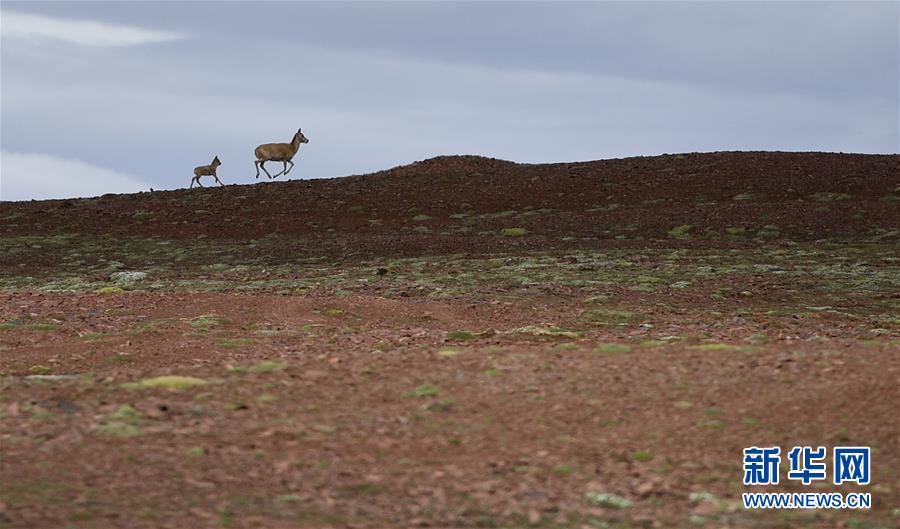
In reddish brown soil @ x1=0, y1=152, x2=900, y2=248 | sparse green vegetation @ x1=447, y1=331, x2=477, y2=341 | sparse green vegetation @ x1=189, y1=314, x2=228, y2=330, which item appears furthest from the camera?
reddish brown soil @ x1=0, y1=152, x2=900, y2=248

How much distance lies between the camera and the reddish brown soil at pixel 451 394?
33.3 feet

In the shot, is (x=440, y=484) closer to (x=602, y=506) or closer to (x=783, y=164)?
(x=602, y=506)

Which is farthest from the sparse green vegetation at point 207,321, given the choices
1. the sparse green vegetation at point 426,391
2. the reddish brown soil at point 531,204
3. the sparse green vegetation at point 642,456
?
the reddish brown soil at point 531,204

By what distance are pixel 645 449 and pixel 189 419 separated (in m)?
4.37

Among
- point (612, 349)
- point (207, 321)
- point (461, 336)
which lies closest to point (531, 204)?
point (207, 321)

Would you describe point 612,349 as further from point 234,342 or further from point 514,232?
point 514,232

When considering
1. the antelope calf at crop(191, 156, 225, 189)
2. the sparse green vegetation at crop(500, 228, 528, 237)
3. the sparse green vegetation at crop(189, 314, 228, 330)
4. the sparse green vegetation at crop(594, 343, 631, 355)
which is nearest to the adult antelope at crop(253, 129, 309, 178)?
the antelope calf at crop(191, 156, 225, 189)

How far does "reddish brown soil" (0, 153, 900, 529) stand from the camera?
1016 centimetres

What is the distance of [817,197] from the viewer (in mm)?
41500

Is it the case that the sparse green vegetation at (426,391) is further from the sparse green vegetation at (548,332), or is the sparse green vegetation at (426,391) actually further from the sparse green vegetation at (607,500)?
the sparse green vegetation at (548,332)

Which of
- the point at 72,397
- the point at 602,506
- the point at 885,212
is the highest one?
the point at 885,212

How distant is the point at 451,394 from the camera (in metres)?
13.0

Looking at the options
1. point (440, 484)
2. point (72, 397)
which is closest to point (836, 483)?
point (440, 484)

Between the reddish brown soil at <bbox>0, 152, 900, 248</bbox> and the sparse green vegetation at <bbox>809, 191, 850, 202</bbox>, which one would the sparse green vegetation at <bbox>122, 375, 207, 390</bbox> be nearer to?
the reddish brown soil at <bbox>0, 152, 900, 248</bbox>
